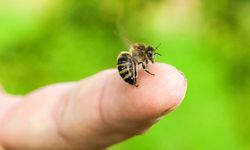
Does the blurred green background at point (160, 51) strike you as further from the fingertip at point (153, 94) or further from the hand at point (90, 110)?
the fingertip at point (153, 94)

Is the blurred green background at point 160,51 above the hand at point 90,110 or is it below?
above

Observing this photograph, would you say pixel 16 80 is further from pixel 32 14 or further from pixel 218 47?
pixel 218 47

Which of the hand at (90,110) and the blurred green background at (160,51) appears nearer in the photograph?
the hand at (90,110)

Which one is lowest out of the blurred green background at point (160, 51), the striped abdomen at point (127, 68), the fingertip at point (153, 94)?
the fingertip at point (153, 94)

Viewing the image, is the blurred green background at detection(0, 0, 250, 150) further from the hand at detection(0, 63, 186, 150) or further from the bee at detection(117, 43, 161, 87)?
the bee at detection(117, 43, 161, 87)

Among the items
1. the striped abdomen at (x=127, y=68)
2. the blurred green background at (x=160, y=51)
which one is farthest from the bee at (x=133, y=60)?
the blurred green background at (x=160, y=51)
